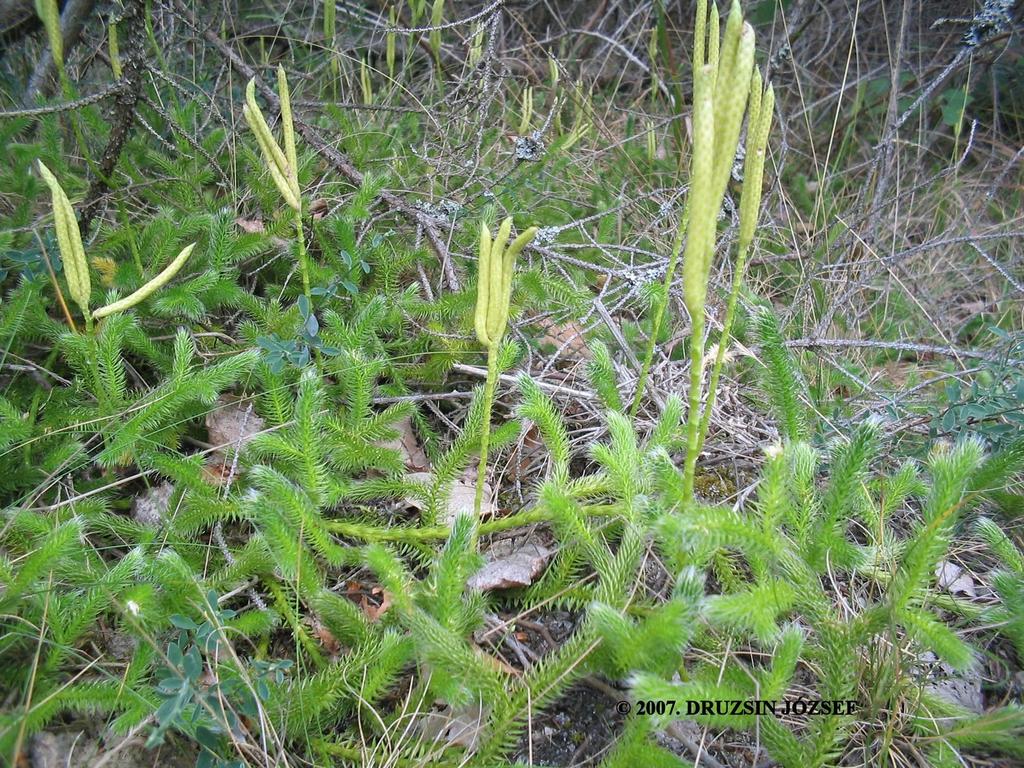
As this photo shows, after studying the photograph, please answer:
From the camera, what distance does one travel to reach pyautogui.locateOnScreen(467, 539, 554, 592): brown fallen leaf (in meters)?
1.56

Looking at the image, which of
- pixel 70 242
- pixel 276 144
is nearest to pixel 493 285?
pixel 276 144

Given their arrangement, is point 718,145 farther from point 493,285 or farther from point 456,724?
point 456,724

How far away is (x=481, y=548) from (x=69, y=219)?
107cm

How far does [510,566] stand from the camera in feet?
5.28

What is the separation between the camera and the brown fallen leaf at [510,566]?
156cm

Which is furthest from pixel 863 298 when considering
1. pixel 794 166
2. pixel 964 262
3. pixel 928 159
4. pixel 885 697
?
pixel 885 697

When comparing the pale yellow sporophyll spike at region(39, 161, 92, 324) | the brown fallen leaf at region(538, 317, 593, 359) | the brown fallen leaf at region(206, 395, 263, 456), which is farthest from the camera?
the brown fallen leaf at region(538, 317, 593, 359)

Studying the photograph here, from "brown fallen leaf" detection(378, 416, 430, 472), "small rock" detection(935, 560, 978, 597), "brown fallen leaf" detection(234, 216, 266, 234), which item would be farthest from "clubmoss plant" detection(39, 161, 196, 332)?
"small rock" detection(935, 560, 978, 597)

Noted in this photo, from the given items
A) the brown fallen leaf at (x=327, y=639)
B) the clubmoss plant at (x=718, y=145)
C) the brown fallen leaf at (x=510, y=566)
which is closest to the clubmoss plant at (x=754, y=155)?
the clubmoss plant at (x=718, y=145)

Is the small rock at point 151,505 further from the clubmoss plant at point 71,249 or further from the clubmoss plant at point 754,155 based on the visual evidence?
the clubmoss plant at point 754,155

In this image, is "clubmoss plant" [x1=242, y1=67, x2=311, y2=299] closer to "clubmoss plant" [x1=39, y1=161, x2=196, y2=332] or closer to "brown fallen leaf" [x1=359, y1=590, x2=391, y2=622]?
"clubmoss plant" [x1=39, y1=161, x2=196, y2=332]

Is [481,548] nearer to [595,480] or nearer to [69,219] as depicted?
[595,480]

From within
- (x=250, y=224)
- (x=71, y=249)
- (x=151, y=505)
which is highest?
(x=71, y=249)

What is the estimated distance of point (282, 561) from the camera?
136cm
